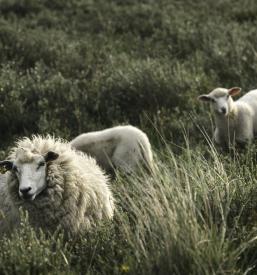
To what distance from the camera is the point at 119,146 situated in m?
6.92

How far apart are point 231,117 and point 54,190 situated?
3325 mm

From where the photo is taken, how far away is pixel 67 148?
5.06 meters

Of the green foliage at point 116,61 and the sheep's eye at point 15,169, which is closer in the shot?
the sheep's eye at point 15,169

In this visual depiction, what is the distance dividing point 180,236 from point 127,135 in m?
3.66

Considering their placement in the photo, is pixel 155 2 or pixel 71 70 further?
pixel 155 2

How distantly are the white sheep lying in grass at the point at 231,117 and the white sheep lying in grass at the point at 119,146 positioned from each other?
1.03 m

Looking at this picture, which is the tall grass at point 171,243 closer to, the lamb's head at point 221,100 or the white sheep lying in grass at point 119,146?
the white sheep lying in grass at point 119,146

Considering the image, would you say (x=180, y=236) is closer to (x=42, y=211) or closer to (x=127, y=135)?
(x=42, y=211)

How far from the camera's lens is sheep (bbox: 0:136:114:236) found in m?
4.55

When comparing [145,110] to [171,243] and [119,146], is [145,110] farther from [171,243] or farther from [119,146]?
[171,243]

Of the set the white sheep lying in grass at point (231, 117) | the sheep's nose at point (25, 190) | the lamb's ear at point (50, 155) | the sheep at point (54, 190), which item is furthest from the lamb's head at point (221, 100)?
the sheep's nose at point (25, 190)

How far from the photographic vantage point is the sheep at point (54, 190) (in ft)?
14.9

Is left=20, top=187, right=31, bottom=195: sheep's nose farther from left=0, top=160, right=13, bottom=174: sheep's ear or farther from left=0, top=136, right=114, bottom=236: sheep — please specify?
left=0, top=160, right=13, bottom=174: sheep's ear

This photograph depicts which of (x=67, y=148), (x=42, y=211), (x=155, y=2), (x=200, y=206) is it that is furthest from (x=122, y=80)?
(x=155, y=2)
